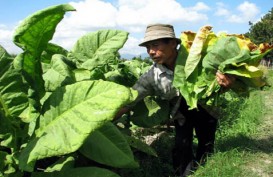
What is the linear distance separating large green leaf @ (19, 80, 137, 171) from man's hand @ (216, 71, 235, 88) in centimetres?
136

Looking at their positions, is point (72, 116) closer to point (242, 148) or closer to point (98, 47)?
point (98, 47)

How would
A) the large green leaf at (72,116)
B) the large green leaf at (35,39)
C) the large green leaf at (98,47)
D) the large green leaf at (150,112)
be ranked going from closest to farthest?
the large green leaf at (72,116) < the large green leaf at (35,39) < the large green leaf at (98,47) < the large green leaf at (150,112)

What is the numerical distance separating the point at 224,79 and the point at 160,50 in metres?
0.61

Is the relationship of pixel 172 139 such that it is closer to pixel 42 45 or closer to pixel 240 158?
pixel 240 158

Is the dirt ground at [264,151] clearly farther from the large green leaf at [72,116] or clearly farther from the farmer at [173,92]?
the large green leaf at [72,116]

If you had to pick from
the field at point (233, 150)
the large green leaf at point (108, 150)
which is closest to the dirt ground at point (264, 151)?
the field at point (233, 150)

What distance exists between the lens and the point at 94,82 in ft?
7.40

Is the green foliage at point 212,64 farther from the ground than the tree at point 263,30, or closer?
farther from the ground

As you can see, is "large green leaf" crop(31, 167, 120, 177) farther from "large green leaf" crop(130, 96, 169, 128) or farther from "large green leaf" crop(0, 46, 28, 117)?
"large green leaf" crop(130, 96, 169, 128)

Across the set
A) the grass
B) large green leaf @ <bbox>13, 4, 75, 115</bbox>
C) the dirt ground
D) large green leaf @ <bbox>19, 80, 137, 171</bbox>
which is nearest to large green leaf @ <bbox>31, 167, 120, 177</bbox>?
large green leaf @ <bbox>19, 80, 137, 171</bbox>

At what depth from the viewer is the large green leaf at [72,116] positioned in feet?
6.66

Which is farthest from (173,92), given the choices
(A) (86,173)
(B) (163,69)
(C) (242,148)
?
(A) (86,173)

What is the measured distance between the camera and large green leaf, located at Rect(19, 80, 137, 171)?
2.03m

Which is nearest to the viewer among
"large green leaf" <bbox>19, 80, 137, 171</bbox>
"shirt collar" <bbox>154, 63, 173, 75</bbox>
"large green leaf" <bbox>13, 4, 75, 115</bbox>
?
"large green leaf" <bbox>19, 80, 137, 171</bbox>
